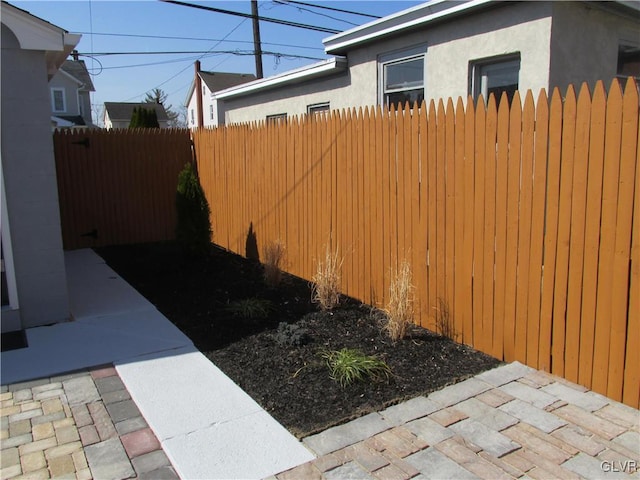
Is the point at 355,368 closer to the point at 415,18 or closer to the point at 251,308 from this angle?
the point at 251,308

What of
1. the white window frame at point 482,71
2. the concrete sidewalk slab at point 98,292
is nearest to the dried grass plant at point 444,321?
the concrete sidewalk slab at point 98,292

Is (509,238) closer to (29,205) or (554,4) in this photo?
(554,4)

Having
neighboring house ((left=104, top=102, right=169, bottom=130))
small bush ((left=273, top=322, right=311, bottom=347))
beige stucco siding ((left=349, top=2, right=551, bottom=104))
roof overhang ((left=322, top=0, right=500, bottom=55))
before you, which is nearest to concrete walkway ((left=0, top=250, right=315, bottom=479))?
small bush ((left=273, top=322, right=311, bottom=347))

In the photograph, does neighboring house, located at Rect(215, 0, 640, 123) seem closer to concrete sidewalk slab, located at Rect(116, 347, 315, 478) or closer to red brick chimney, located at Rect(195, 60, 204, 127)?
concrete sidewalk slab, located at Rect(116, 347, 315, 478)

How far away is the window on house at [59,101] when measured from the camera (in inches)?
1280

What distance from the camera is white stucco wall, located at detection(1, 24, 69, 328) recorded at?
16.0ft

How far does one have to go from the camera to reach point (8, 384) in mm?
3912

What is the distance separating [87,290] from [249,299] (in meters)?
2.30

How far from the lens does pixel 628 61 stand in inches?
305

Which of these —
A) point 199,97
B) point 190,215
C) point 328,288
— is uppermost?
point 199,97

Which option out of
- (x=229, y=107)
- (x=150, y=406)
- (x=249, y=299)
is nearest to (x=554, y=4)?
(x=249, y=299)

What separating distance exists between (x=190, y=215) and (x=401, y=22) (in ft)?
14.7

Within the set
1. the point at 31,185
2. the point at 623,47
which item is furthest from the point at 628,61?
the point at 31,185

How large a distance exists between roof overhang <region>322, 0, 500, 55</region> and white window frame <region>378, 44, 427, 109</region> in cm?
34
